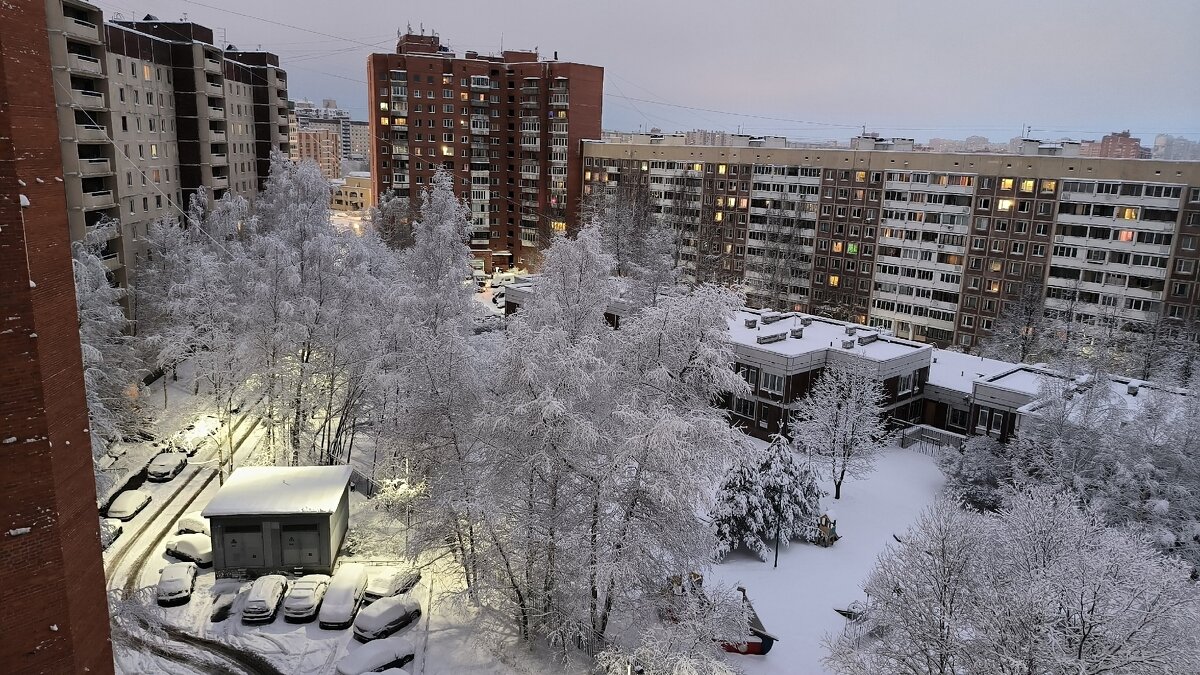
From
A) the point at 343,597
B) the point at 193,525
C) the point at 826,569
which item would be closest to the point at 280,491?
the point at 193,525

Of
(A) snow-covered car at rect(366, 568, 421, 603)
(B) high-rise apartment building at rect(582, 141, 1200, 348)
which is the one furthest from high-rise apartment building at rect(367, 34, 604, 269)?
(A) snow-covered car at rect(366, 568, 421, 603)

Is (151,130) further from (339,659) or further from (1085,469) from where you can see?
(1085,469)

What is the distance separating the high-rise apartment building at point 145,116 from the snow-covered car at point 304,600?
18.3m

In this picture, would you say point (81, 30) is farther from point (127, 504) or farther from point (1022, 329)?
point (1022, 329)

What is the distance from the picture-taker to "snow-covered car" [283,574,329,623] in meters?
20.6

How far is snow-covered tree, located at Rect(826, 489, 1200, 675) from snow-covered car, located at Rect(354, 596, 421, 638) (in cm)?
1136

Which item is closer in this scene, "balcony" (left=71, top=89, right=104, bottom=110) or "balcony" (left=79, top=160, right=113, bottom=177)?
"balcony" (left=71, top=89, right=104, bottom=110)

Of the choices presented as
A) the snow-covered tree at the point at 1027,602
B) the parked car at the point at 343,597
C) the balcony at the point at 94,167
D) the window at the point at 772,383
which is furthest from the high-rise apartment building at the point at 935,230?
the snow-covered tree at the point at 1027,602

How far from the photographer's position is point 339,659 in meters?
18.8

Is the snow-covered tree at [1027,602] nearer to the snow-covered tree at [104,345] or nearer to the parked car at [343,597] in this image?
the parked car at [343,597]

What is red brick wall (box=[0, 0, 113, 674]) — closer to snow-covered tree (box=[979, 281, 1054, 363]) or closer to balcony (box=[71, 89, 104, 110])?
balcony (box=[71, 89, 104, 110])

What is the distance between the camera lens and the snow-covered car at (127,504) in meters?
26.6

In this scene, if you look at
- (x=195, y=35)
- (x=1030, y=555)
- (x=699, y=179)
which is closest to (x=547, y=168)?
(x=699, y=179)

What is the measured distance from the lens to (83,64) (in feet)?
116
